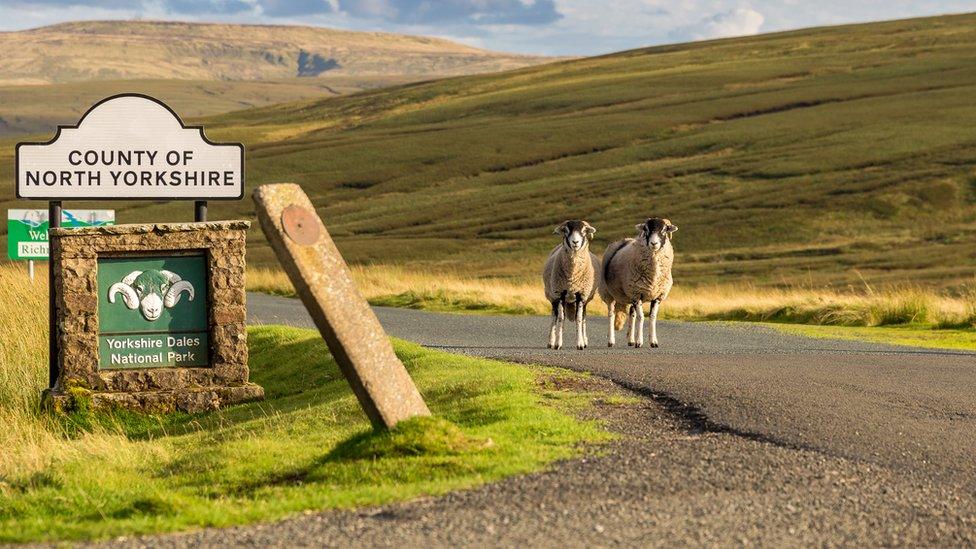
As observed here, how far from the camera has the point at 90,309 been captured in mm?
16438

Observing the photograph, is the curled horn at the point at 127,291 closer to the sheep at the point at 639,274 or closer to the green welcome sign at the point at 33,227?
the sheep at the point at 639,274

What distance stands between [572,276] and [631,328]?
67.2 inches

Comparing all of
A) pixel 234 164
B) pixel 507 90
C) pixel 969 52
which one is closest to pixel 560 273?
pixel 234 164

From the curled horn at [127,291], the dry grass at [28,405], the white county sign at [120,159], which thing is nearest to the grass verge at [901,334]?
the white county sign at [120,159]

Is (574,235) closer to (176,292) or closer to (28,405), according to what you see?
(176,292)

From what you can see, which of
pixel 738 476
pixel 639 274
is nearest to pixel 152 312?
pixel 639 274

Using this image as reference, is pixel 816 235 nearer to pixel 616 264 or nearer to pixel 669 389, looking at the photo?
pixel 616 264

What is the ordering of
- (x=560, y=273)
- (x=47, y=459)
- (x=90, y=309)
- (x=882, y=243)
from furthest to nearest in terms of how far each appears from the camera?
(x=882, y=243), (x=560, y=273), (x=90, y=309), (x=47, y=459)

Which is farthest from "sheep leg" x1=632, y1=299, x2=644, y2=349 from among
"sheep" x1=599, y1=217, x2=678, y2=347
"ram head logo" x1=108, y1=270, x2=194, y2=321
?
"ram head logo" x1=108, y1=270, x2=194, y2=321

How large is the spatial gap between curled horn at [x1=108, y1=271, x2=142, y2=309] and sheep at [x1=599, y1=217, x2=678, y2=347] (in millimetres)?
7326

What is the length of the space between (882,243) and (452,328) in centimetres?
4061

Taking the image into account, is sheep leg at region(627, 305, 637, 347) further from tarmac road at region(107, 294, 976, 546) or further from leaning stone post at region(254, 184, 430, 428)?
leaning stone post at region(254, 184, 430, 428)

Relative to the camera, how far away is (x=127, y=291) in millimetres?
16562

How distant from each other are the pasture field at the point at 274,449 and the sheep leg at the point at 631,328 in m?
3.61
